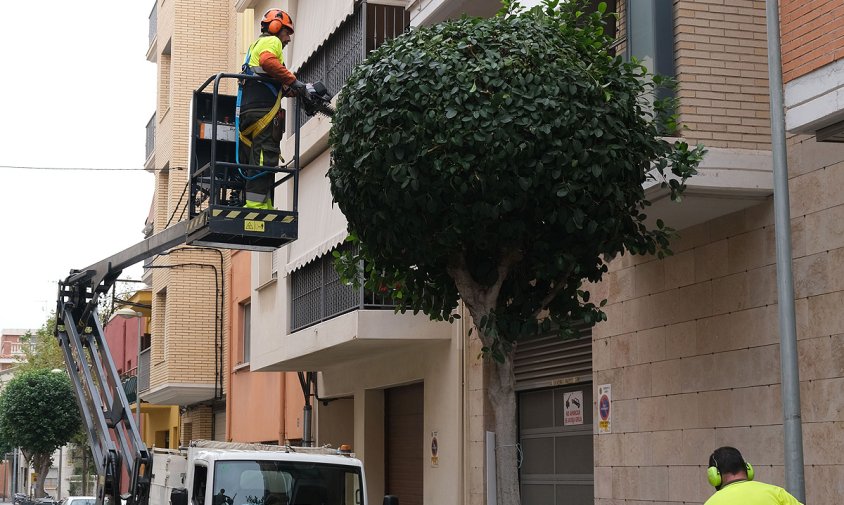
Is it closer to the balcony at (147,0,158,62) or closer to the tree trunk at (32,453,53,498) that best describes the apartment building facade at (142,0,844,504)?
the balcony at (147,0,158,62)

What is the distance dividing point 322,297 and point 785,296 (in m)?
11.4

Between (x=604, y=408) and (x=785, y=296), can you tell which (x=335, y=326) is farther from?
(x=785, y=296)

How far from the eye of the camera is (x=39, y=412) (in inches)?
1976

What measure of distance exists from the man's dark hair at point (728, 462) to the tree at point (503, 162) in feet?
8.36

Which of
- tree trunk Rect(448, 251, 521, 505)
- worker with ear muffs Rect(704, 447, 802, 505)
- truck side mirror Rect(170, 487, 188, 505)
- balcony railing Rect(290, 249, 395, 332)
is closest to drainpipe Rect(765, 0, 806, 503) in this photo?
worker with ear muffs Rect(704, 447, 802, 505)

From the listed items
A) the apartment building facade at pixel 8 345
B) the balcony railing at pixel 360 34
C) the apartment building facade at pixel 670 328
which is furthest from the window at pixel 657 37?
the apartment building facade at pixel 8 345

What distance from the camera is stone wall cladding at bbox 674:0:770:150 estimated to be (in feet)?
35.8

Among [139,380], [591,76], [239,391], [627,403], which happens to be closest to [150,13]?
[139,380]

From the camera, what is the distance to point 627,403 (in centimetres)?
1295

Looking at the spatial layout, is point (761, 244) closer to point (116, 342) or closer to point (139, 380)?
point (139, 380)

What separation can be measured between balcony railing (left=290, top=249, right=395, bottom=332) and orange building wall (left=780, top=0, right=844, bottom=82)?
328 inches

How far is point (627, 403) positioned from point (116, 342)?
36.1m

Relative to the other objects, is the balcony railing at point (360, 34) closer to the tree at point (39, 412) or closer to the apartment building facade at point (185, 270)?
the apartment building facade at point (185, 270)

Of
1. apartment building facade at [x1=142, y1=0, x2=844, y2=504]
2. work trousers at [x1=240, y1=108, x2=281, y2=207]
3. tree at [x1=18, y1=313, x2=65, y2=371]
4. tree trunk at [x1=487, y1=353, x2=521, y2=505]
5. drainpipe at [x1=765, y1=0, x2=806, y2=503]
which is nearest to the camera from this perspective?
drainpipe at [x1=765, y1=0, x2=806, y2=503]
